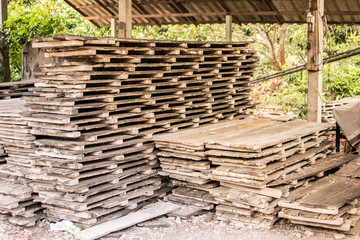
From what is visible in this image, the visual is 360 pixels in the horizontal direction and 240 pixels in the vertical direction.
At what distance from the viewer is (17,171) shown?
705 centimetres

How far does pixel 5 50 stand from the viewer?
1302cm

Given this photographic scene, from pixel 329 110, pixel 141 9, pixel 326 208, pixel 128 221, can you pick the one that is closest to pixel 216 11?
pixel 141 9

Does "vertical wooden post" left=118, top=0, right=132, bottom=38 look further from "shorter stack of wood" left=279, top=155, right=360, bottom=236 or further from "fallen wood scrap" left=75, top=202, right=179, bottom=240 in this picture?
"shorter stack of wood" left=279, top=155, right=360, bottom=236

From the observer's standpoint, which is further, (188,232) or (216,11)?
(216,11)

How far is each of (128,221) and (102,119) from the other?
→ 161 centimetres

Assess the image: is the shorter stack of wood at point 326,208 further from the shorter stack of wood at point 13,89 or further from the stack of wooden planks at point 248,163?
the shorter stack of wood at point 13,89

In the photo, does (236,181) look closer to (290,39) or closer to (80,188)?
(80,188)

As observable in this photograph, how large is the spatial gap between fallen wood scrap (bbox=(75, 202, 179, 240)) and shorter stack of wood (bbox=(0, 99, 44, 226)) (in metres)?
1.14

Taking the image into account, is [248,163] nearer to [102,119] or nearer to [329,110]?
[102,119]

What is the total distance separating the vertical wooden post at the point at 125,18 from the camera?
8656mm

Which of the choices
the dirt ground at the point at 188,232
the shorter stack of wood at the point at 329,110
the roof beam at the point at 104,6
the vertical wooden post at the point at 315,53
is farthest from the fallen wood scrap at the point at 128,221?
the roof beam at the point at 104,6

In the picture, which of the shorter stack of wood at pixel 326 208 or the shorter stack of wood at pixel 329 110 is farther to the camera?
the shorter stack of wood at pixel 329 110

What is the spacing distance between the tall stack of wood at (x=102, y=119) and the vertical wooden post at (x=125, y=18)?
1.04 metres

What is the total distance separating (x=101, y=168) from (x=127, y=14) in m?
3.34
